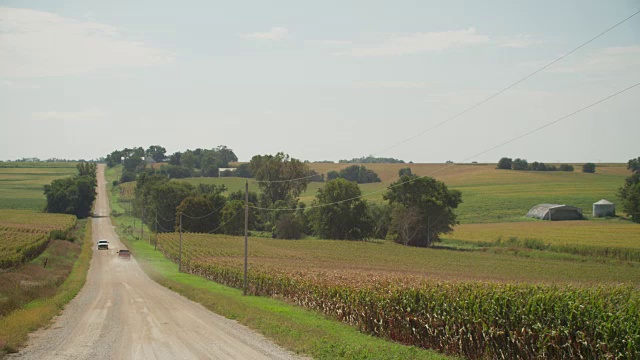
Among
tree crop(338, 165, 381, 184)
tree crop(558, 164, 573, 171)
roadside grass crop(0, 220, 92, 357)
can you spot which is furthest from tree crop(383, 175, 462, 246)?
tree crop(558, 164, 573, 171)

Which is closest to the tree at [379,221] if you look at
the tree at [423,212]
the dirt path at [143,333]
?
the tree at [423,212]

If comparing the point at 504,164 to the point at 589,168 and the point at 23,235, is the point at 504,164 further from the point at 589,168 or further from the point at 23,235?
the point at 23,235

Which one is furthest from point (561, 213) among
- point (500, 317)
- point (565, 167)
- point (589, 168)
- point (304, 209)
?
point (500, 317)

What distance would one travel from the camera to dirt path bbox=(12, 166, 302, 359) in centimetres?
2047

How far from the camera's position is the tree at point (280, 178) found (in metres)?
136

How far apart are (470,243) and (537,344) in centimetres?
7337

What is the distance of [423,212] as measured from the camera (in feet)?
328

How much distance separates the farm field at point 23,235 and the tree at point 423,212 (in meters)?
51.9

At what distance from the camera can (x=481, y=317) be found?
21797 mm

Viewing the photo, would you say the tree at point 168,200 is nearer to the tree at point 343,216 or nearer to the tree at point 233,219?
the tree at point 233,219

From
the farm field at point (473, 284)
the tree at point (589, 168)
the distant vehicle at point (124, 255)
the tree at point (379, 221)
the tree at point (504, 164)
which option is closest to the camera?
the farm field at point (473, 284)

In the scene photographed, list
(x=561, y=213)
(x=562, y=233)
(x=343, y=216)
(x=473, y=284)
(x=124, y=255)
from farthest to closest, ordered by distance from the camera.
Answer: (x=343, y=216) < (x=561, y=213) < (x=124, y=255) < (x=562, y=233) < (x=473, y=284)

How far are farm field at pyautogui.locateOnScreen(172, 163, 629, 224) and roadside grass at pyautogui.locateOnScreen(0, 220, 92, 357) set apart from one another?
45298 millimetres

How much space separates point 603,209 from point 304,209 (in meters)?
54.2
